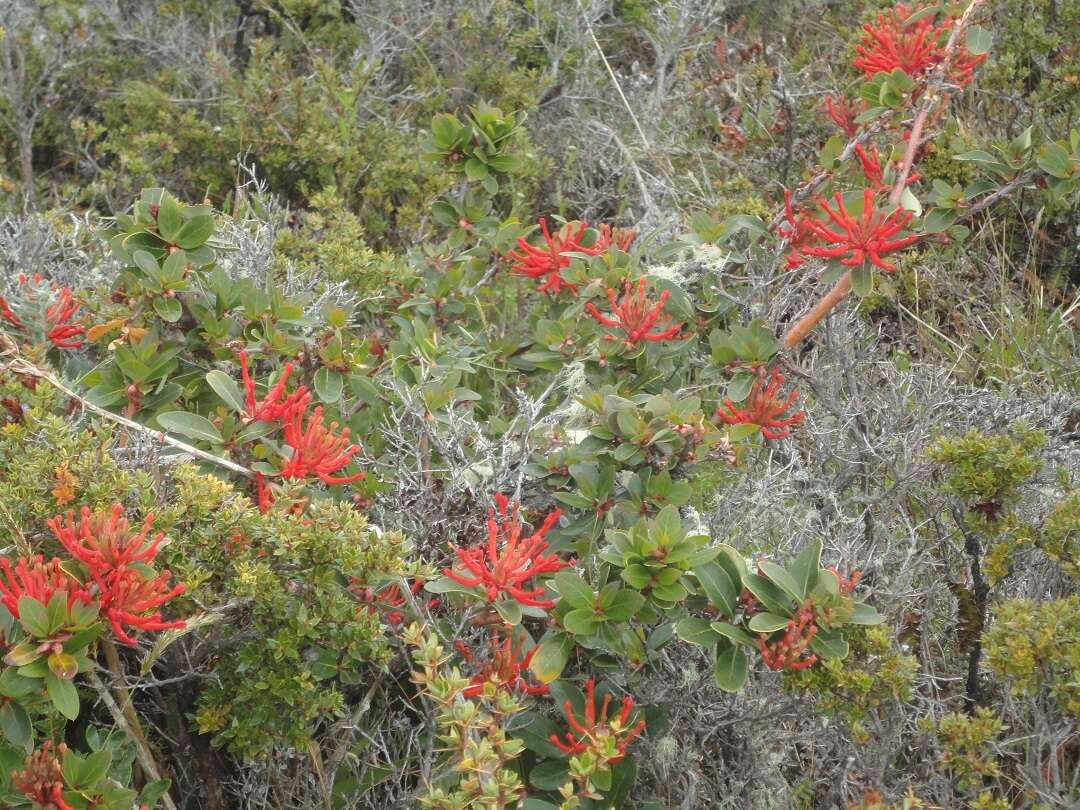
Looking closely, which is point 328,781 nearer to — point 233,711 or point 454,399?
point 233,711

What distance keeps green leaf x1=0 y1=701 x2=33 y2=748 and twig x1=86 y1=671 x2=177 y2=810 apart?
4.8 inches

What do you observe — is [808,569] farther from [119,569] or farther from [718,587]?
[119,569]

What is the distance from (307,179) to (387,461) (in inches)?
89.5

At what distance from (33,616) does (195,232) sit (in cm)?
111

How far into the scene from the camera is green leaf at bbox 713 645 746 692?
1.96m

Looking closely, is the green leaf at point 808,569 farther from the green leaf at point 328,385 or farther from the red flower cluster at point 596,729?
the green leaf at point 328,385

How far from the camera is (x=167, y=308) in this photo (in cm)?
242

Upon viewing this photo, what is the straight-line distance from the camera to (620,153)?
15.6 ft

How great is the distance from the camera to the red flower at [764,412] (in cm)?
244

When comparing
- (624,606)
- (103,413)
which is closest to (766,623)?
(624,606)

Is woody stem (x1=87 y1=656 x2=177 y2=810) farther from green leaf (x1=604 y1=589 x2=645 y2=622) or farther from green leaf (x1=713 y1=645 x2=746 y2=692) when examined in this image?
green leaf (x1=713 y1=645 x2=746 y2=692)

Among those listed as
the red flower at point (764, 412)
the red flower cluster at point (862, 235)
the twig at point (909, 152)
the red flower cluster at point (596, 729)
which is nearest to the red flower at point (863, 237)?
the red flower cluster at point (862, 235)

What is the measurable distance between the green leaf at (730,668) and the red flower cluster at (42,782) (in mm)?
1081

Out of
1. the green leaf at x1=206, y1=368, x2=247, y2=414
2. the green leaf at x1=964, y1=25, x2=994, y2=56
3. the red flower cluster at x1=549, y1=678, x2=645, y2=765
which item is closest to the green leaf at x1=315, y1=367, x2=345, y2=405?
the green leaf at x1=206, y1=368, x2=247, y2=414
